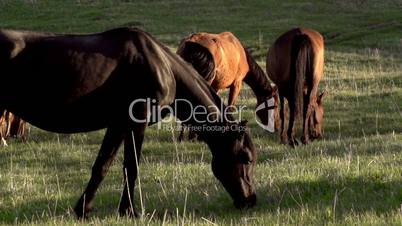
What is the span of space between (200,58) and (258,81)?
1.76m

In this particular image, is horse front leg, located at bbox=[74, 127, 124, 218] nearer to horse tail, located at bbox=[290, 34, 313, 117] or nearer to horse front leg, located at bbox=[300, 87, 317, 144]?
horse tail, located at bbox=[290, 34, 313, 117]

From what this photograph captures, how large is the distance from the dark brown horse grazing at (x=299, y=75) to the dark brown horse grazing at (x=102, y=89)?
17.4ft

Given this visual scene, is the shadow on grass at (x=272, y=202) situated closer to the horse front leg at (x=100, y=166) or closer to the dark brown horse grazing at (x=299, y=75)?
the horse front leg at (x=100, y=166)

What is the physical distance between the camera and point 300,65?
12.1 metres

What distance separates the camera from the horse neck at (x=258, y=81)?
516 inches

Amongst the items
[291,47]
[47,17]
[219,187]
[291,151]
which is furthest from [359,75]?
[47,17]

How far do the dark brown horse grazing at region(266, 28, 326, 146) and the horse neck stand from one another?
0.23 metres

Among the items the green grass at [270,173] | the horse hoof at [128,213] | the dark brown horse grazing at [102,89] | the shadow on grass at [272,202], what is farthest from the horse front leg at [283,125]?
the horse hoof at [128,213]

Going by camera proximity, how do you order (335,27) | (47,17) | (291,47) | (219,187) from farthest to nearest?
(47,17) → (335,27) → (291,47) → (219,187)

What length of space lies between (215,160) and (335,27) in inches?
1259

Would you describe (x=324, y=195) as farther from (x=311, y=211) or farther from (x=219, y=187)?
(x=219, y=187)

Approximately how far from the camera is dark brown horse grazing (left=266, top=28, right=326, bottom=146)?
39.3 feet

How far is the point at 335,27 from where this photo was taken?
37.4 metres

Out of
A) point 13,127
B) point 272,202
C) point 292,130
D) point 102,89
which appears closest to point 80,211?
point 102,89
